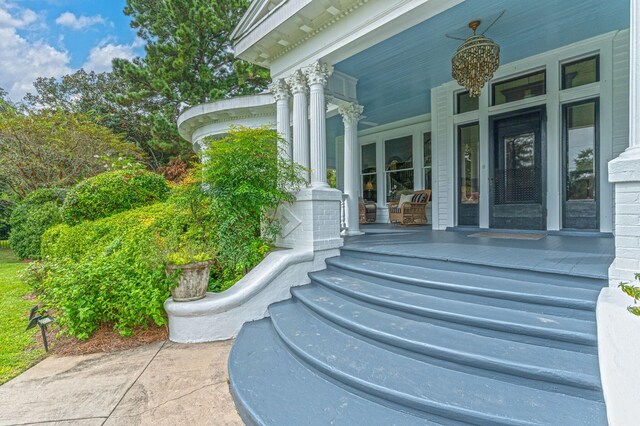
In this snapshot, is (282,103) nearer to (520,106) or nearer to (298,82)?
(298,82)

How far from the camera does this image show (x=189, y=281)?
3104 mm

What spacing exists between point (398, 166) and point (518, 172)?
369cm

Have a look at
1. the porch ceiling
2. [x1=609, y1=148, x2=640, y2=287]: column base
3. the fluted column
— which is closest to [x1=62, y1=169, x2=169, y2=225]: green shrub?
the fluted column

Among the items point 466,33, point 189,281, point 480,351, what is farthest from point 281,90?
point 480,351

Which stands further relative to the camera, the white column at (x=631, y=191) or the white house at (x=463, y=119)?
the white house at (x=463, y=119)

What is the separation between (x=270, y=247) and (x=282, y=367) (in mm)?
2071

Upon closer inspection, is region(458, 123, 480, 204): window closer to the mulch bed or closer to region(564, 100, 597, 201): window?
region(564, 100, 597, 201): window

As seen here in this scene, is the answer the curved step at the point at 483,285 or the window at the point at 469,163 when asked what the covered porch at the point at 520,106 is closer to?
the window at the point at 469,163

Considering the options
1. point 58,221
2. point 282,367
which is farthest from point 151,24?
point 282,367

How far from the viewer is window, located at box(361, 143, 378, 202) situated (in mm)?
9172

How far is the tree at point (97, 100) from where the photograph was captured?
1659 cm

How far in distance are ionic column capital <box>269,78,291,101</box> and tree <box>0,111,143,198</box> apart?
631 centimetres

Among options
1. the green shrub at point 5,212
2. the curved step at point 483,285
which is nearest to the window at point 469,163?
the curved step at point 483,285

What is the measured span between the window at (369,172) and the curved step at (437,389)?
23.7 feet
